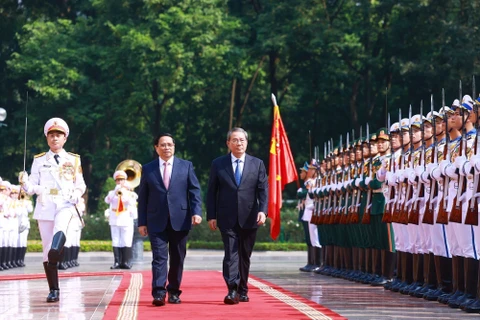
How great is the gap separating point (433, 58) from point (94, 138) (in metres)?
15.8

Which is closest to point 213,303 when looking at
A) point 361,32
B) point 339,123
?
point 361,32

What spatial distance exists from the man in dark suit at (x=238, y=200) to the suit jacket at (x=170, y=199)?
22cm

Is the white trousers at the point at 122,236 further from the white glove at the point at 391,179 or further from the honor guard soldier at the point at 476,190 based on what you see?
the honor guard soldier at the point at 476,190

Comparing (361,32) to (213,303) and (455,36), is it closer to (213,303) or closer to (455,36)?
(455,36)

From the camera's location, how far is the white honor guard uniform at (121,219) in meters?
26.1

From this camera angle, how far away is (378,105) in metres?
51.0

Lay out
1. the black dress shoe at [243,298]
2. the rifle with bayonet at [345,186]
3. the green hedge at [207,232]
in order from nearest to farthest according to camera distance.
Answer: the black dress shoe at [243,298]
the rifle with bayonet at [345,186]
the green hedge at [207,232]

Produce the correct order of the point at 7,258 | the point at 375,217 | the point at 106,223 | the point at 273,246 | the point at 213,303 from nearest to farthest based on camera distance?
the point at 213,303
the point at 375,217
the point at 7,258
the point at 273,246
the point at 106,223

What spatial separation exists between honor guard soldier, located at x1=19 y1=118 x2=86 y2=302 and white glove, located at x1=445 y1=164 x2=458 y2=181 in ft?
14.1

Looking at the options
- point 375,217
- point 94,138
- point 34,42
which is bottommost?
point 375,217

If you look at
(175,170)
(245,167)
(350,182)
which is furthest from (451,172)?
(350,182)

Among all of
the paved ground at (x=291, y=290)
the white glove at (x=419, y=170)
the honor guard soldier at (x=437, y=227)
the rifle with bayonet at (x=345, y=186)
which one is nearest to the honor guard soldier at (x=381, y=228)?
the paved ground at (x=291, y=290)

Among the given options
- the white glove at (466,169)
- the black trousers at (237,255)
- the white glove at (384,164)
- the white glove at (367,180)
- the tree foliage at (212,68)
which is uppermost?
the tree foliage at (212,68)

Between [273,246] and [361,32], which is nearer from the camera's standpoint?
[273,246]
